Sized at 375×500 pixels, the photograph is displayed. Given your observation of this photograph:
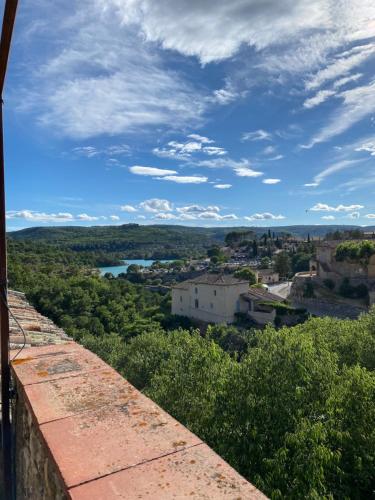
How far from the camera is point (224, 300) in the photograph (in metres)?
39.8

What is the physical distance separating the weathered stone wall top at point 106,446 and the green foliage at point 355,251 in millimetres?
45832

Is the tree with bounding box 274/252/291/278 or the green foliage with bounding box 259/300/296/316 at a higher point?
the tree with bounding box 274/252/291/278

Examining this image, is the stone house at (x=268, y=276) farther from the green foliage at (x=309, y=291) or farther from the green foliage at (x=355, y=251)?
the green foliage at (x=355, y=251)

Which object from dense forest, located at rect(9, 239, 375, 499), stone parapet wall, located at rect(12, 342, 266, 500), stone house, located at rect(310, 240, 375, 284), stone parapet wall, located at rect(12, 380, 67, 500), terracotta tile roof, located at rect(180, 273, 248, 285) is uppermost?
stone parapet wall, located at rect(12, 342, 266, 500)

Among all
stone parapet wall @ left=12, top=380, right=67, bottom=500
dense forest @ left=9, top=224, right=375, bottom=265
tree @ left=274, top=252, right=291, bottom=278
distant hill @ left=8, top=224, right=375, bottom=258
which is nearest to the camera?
stone parapet wall @ left=12, top=380, right=67, bottom=500

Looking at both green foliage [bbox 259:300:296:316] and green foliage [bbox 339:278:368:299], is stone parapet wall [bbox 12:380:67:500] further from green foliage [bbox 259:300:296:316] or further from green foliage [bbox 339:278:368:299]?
green foliage [bbox 339:278:368:299]

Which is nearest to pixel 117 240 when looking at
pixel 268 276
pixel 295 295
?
pixel 268 276

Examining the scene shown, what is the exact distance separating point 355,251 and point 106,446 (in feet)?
155

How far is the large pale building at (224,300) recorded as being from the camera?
39500mm

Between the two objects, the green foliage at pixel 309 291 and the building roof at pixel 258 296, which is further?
the green foliage at pixel 309 291

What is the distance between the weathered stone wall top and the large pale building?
1478 inches

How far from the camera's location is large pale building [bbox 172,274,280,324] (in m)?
39.5

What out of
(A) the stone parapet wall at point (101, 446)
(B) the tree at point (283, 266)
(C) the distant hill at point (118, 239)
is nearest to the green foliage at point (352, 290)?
(B) the tree at point (283, 266)

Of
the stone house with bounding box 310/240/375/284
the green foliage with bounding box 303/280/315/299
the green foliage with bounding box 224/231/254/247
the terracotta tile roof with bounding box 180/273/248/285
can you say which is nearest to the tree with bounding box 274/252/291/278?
the stone house with bounding box 310/240/375/284
